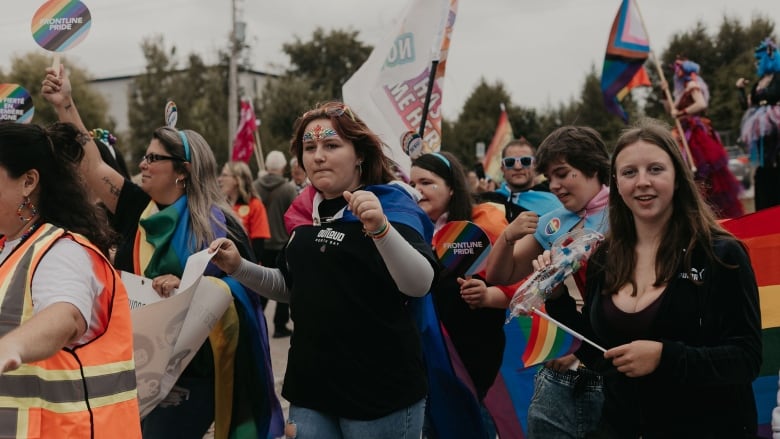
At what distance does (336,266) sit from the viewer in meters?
2.92

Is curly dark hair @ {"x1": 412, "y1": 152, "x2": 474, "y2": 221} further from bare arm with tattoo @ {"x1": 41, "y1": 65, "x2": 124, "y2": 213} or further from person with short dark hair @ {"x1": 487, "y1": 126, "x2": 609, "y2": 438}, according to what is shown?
bare arm with tattoo @ {"x1": 41, "y1": 65, "x2": 124, "y2": 213}

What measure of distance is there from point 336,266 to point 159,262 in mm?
1222

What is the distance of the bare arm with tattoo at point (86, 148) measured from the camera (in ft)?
→ 12.2

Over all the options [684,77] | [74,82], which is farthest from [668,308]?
[74,82]

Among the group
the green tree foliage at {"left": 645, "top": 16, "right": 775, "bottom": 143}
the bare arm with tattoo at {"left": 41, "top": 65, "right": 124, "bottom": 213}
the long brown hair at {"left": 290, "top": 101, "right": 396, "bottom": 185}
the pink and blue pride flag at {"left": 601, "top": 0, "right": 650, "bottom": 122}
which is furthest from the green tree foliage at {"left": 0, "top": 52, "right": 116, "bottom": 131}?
the long brown hair at {"left": 290, "top": 101, "right": 396, "bottom": 185}

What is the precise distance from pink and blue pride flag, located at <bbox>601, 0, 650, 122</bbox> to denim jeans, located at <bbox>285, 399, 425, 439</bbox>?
18.9 feet

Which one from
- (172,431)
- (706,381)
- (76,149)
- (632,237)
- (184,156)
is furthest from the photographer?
(184,156)

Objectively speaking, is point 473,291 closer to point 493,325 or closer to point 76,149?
point 493,325

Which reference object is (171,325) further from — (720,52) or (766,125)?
(720,52)

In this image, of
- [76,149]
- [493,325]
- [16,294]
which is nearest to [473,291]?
[493,325]

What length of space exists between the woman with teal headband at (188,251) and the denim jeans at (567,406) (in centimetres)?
122

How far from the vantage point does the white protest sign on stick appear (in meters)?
3.25

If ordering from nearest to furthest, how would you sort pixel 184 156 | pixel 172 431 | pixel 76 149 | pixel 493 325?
pixel 76 149 < pixel 172 431 < pixel 184 156 < pixel 493 325

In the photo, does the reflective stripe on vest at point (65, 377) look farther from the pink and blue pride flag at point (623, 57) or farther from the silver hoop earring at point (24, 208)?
the pink and blue pride flag at point (623, 57)
